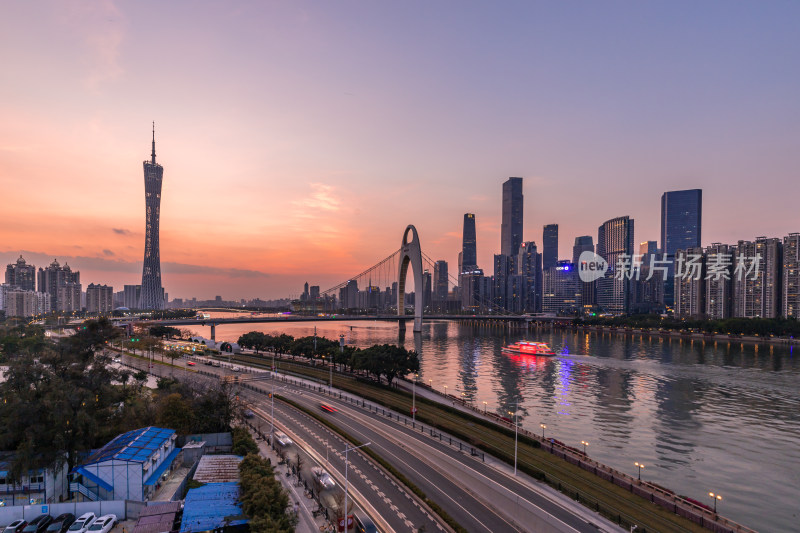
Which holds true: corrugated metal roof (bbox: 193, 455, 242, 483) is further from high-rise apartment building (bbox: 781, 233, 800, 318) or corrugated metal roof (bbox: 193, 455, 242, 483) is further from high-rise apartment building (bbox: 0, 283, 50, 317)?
high-rise apartment building (bbox: 0, 283, 50, 317)

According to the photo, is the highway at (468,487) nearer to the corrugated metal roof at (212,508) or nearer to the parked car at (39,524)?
the corrugated metal roof at (212,508)

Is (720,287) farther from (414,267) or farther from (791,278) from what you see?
(414,267)

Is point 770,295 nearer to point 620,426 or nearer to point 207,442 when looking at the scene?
point 620,426

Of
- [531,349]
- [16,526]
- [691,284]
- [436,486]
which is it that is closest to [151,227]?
[531,349]

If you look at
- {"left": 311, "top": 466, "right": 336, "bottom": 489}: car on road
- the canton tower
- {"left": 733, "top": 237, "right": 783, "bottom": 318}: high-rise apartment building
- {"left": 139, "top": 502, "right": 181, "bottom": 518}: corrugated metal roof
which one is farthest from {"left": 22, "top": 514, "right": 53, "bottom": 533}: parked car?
{"left": 733, "top": 237, "right": 783, "bottom": 318}: high-rise apartment building

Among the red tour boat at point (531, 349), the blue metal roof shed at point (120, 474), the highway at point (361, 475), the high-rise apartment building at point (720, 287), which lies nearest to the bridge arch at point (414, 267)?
the red tour boat at point (531, 349)

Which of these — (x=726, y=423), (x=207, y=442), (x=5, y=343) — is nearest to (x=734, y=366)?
(x=726, y=423)
